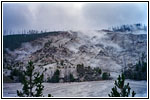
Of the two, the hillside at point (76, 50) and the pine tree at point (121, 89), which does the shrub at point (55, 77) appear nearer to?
the hillside at point (76, 50)

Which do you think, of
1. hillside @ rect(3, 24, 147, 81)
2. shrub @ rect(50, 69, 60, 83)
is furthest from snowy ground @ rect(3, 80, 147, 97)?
hillside @ rect(3, 24, 147, 81)

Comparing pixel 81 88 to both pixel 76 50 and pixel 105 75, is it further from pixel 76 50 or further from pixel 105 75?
pixel 76 50

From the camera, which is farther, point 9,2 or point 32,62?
point 32,62

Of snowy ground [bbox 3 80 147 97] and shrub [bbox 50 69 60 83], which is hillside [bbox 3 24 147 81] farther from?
snowy ground [bbox 3 80 147 97]

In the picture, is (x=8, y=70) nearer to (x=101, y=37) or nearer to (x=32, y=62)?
(x=32, y=62)

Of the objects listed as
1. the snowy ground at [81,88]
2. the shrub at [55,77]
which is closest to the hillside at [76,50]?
the shrub at [55,77]

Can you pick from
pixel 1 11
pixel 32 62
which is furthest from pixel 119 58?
pixel 1 11
